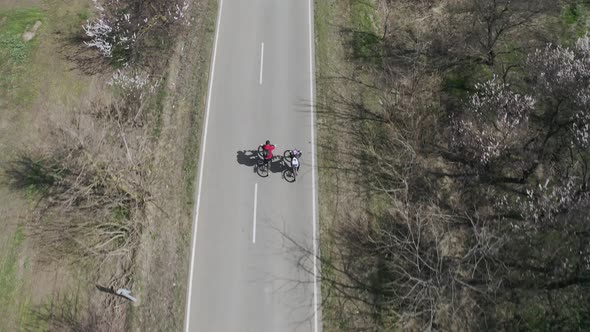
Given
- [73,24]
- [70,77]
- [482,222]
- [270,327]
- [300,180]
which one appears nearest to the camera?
[270,327]

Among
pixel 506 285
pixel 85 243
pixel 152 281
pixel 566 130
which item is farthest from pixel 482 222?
pixel 85 243

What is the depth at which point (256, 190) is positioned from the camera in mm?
27562

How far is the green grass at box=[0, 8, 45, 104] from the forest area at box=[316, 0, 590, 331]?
20.5m

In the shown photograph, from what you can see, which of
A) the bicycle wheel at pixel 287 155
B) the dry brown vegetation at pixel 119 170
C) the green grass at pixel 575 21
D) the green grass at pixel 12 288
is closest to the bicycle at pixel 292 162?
the bicycle wheel at pixel 287 155

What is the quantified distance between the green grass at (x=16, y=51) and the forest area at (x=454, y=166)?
20.5m

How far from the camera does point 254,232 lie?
26.2m

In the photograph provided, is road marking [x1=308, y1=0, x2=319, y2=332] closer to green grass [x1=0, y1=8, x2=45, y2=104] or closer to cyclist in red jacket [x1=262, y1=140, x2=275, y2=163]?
cyclist in red jacket [x1=262, y1=140, x2=275, y2=163]

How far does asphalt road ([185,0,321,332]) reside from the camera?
955 inches

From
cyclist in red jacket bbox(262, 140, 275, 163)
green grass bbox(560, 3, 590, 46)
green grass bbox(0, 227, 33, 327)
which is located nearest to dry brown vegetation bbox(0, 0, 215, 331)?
green grass bbox(0, 227, 33, 327)

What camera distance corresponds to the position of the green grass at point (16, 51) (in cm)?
3344

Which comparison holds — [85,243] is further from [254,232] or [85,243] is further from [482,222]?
[482,222]

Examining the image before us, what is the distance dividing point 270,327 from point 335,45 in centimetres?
1932

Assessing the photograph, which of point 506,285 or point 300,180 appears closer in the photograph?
point 506,285

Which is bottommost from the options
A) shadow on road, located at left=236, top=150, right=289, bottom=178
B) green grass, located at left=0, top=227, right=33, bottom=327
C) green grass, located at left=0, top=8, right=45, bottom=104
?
green grass, located at left=0, top=227, right=33, bottom=327
